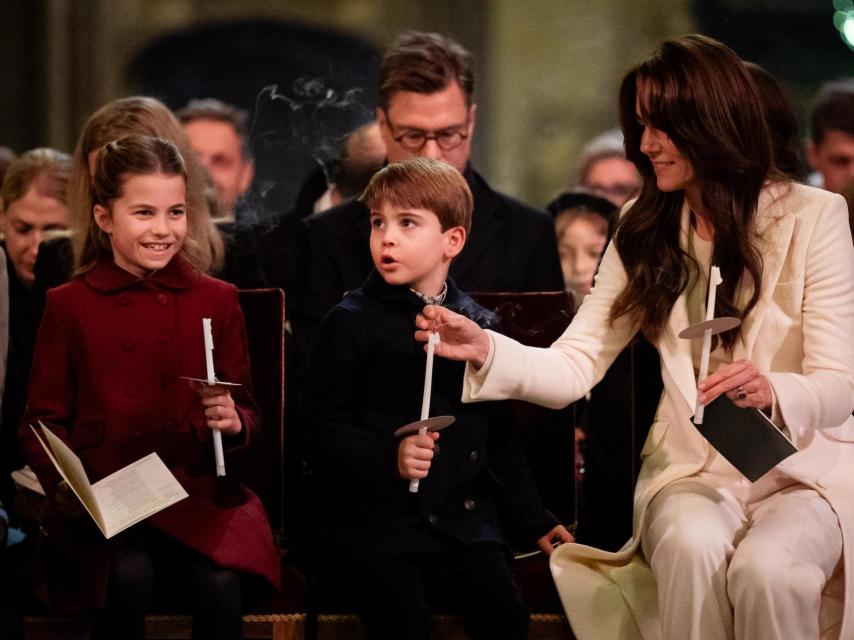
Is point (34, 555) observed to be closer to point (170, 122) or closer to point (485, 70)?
point (170, 122)

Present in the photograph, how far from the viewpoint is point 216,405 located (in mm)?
2715

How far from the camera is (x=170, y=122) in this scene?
3592 mm

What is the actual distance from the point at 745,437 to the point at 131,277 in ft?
4.76

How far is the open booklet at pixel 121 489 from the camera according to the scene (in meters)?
2.58

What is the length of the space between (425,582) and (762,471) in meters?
0.78

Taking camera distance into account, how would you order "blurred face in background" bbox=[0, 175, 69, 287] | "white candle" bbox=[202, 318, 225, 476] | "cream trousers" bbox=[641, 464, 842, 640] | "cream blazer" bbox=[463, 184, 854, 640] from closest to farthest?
"cream trousers" bbox=[641, 464, 842, 640] < "white candle" bbox=[202, 318, 225, 476] < "cream blazer" bbox=[463, 184, 854, 640] < "blurred face in background" bbox=[0, 175, 69, 287]

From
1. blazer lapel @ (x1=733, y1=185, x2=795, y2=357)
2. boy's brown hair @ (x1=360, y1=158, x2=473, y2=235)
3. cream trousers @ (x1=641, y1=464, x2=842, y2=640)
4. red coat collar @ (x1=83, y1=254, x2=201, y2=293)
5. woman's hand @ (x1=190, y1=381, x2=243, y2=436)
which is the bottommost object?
cream trousers @ (x1=641, y1=464, x2=842, y2=640)

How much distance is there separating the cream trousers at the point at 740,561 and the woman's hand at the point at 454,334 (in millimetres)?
538

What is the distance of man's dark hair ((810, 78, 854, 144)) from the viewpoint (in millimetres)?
4945

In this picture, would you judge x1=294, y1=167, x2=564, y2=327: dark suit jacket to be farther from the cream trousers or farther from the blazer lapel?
the cream trousers

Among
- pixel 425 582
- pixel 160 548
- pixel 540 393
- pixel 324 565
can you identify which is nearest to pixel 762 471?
pixel 540 393

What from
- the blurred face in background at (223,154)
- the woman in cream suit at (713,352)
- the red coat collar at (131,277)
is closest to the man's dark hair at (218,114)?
the blurred face in background at (223,154)

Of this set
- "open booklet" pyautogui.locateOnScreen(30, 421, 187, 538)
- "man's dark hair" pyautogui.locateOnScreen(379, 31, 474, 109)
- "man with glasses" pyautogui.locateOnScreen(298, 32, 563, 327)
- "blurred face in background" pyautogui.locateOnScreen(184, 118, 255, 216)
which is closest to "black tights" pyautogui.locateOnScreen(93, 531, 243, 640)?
"open booklet" pyautogui.locateOnScreen(30, 421, 187, 538)

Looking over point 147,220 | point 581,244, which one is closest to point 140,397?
point 147,220
